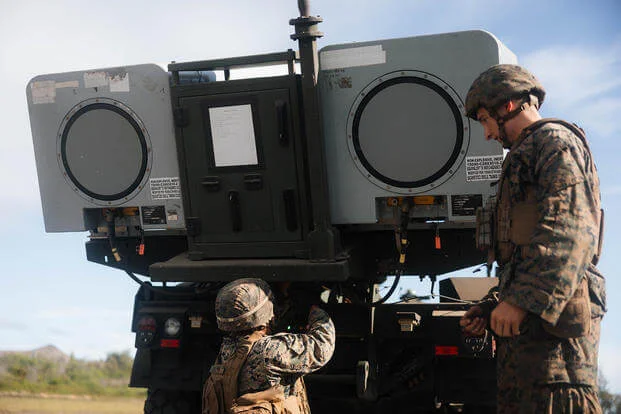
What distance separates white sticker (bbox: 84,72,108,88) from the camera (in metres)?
4.78

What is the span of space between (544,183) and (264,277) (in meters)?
1.93

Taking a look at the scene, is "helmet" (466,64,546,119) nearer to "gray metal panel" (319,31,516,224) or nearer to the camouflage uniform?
the camouflage uniform

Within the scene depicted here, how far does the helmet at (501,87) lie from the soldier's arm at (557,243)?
0.36m

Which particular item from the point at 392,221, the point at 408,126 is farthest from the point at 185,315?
the point at 408,126

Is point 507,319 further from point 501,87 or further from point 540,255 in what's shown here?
point 501,87

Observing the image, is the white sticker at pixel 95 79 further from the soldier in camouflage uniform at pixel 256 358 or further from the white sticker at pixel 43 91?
the soldier in camouflage uniform at pixel 256 358

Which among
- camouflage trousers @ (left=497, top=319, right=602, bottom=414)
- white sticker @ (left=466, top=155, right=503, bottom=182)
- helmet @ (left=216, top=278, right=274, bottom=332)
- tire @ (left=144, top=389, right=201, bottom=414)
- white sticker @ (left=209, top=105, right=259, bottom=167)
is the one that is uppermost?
white sticker @ (left=209, top=105, right=259, bottom=167)

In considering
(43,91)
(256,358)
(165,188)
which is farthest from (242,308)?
(43,91)

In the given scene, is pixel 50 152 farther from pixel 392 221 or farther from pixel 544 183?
pixel 544 183

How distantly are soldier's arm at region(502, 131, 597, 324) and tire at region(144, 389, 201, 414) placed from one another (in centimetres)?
313

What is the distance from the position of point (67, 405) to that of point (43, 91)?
384cm

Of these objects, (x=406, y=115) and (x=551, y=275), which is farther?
(x=406, y=115)

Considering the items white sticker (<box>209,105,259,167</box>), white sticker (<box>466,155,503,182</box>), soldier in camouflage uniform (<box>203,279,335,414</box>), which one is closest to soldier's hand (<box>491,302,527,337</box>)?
soldier in camouflage uniform (<box>203,279,335,414</box>)

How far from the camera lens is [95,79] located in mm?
4789
